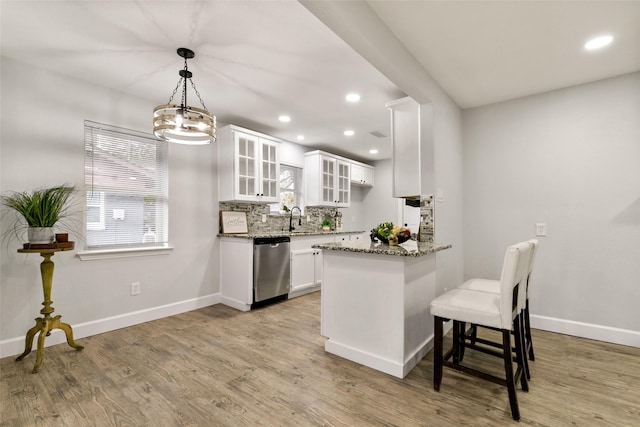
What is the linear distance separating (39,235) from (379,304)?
2674 mm

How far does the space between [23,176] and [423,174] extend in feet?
11.5

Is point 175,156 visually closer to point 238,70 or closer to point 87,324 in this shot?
point 238,70

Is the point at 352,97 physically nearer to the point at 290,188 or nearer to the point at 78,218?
the point at 290,188

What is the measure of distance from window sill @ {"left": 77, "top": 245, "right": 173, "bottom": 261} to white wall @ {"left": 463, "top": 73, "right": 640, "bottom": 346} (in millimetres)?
3513

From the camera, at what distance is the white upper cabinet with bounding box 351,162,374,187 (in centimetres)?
606

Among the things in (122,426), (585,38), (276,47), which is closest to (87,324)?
(122,426)

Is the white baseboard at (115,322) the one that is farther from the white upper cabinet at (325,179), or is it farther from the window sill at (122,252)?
the white upper cabinet at (325,179)

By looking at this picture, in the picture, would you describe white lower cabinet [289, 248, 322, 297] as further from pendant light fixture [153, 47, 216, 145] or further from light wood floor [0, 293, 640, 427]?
pendant light fixture [153, 47, 216, 145]

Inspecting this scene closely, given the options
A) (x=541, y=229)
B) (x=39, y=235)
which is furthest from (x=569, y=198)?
(x=39, y=235)

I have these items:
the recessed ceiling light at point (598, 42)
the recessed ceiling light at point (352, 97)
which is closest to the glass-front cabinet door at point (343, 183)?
the recessed ceiling light at point (352, 97)

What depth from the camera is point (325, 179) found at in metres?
5.35

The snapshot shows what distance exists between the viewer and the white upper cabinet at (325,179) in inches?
205

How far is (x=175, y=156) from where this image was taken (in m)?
3.53

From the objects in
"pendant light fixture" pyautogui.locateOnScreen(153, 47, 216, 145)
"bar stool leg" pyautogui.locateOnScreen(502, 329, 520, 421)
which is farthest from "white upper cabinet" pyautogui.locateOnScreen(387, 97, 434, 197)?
"pendant light fixture" pyautogui.locateOnScreen(153, 47, 216, 145)
